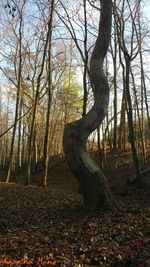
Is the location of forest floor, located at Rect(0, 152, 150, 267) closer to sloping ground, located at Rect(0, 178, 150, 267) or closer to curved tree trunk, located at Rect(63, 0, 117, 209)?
sloping ground, located at Rect(0, 178, 150, 267)

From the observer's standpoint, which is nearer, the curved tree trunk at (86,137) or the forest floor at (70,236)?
the forest floor at (70,236)

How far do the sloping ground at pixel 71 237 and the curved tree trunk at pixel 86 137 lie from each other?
532 mm

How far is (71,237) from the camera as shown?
691 centimetres

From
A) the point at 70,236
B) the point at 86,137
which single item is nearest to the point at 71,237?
the point at 70,236

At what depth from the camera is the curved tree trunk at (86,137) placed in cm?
887

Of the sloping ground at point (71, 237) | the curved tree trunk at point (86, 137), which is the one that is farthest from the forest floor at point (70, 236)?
the curved tree trunk at point (86, 137)

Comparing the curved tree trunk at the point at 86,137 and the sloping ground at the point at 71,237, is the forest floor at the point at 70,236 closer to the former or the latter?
the sloping ground at the point at 71,237

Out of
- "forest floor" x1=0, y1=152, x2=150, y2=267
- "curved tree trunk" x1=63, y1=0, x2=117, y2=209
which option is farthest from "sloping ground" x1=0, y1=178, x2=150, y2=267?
"curved tree trunk" x1=63, y1=0, x2=117, y2=209

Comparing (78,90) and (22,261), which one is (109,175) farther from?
(22,261)

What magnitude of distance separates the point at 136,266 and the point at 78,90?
30794 millimetres

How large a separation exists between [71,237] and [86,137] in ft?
9.49

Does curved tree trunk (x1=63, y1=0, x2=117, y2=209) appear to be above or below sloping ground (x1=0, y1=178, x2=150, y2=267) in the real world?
above

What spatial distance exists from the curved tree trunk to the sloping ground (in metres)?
0.53

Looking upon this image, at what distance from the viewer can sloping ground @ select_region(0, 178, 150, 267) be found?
18.5 feet
